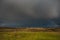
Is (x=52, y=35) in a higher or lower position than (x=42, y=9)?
lower

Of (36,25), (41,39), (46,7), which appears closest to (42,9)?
(46,7)

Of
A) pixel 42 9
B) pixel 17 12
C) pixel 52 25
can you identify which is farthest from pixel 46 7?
pixel 17 12

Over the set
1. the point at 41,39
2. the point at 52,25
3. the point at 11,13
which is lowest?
the point at 41,39

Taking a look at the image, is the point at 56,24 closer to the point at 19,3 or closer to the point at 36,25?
the point at 36,25

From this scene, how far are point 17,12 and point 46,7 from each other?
0.29 meters

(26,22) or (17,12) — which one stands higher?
(17,12)

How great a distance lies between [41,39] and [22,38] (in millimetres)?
170

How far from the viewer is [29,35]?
87cm

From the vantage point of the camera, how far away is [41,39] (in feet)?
2.89

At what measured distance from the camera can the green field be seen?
0.87m

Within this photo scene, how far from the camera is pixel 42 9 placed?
962 millimetres

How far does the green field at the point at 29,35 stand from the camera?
2.85 ft

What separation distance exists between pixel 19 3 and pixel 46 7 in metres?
0.27

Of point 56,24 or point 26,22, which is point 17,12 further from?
point 56,24
